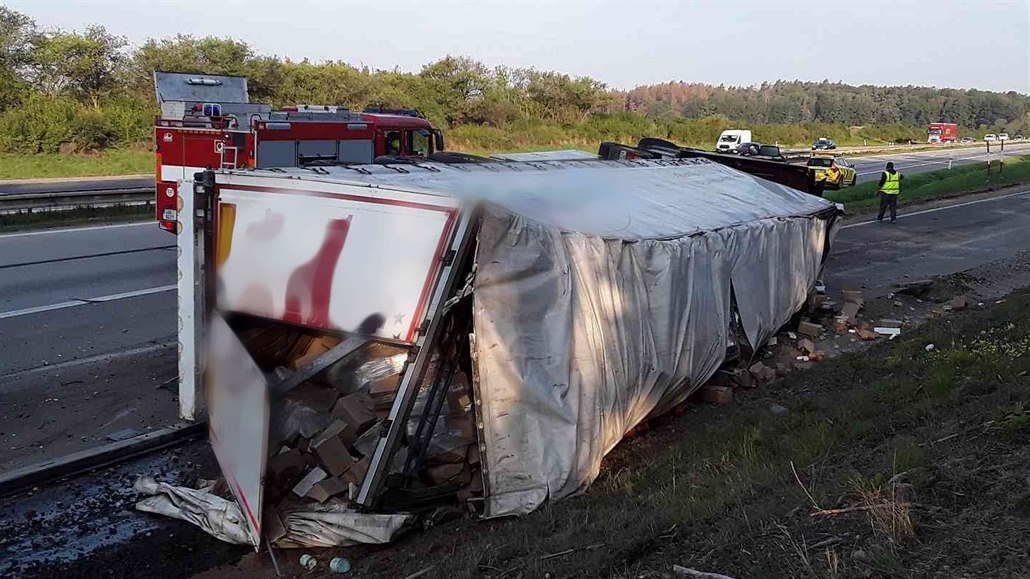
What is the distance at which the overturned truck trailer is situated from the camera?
534 centimetres

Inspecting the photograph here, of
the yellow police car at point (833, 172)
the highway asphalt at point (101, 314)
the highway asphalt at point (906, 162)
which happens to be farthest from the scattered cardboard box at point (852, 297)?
the highway asphalt at point (906, 162)

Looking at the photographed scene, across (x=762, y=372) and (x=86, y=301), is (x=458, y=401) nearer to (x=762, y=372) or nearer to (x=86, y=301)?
(x=762, y=372)

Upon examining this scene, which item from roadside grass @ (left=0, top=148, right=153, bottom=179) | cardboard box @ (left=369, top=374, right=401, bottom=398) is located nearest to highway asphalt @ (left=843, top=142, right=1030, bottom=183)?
roadside grass @ (left=0, top=148, right=153, bottom=179)

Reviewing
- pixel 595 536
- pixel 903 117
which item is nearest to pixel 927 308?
pixel 595 536

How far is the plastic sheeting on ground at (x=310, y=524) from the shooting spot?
5129 mm

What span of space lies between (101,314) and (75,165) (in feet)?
75.3

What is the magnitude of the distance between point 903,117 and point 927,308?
382ft

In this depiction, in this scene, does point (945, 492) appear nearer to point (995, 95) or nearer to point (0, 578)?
point (0, 578)

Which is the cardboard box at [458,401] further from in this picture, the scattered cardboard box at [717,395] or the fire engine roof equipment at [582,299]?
the scattered cardboard box at [717,395]

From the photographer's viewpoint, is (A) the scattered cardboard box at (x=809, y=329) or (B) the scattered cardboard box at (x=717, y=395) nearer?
(B) the scattered cardboard box at (x=717, y=395)

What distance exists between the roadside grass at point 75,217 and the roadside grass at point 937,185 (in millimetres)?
17870

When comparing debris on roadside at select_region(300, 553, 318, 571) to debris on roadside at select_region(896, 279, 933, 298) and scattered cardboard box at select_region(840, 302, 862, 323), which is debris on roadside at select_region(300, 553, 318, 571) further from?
debris on roadside at select_region(896, 279, 933, 298)

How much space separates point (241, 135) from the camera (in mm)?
13500

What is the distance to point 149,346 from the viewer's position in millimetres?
8961
